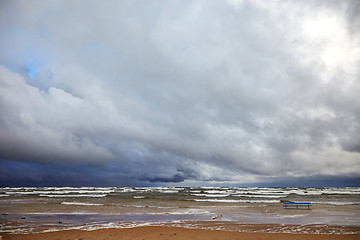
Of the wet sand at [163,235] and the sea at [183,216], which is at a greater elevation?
the wet sand at [163,235]

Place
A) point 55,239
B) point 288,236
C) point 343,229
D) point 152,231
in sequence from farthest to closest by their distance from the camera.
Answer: point 343,229 → point 152,231 → point 288,236 → point 55,239

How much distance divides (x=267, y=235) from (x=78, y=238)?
11190 millimetres

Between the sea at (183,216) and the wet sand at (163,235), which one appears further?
the sea at (183,216)

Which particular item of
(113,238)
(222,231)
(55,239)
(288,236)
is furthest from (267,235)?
(55,239)

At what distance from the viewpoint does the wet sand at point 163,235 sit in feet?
44.0

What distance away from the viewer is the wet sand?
1341cm

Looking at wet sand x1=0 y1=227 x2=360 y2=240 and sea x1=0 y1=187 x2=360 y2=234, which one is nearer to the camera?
wet sand x1=0 y1=227 x2=360 y2=240

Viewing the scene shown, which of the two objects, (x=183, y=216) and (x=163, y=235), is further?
(x=183, y=216)

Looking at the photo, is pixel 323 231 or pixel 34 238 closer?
pixel 34 238

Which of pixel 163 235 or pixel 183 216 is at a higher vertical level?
pixel 163 235

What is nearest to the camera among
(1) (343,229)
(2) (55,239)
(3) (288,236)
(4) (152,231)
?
(2) (55,239)

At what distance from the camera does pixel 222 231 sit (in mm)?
15594

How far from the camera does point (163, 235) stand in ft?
45.8

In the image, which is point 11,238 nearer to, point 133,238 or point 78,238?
point 78,238
